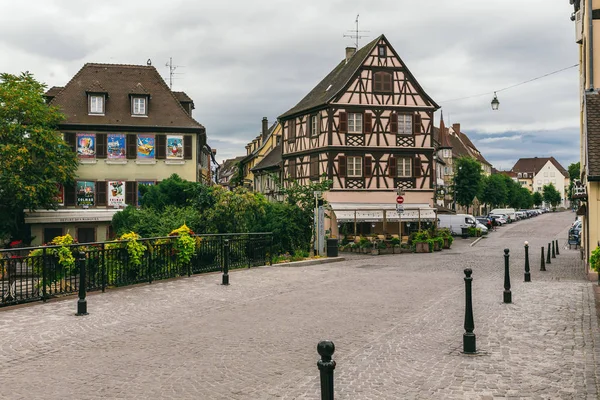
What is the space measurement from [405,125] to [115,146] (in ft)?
61.5

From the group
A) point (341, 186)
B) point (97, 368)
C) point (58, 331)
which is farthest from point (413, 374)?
point (341, 186)

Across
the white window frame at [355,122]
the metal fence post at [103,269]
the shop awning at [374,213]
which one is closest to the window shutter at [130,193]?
the shop awning at [374,213]

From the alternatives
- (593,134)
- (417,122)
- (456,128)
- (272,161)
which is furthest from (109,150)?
(456,128)

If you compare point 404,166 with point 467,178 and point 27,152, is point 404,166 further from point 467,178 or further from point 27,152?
point 467,178

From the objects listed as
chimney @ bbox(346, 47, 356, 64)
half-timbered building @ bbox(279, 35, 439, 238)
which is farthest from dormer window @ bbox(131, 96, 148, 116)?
chimney @ bbox(346, 47, 356, 64)

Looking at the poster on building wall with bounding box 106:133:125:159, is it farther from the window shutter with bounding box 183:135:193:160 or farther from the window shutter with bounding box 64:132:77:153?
the window shutter with bounding box 183:135:193:160

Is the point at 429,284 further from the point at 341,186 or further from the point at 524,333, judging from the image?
the point at 341,186

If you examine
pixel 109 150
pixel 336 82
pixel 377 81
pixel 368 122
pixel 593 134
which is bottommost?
pixel 593 134

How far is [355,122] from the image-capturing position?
40062 mm

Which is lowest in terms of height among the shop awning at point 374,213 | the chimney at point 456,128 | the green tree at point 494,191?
the shop awning at point 374,213

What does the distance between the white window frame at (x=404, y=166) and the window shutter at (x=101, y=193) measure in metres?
18.9

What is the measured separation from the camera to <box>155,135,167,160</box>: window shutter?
39.1 meters

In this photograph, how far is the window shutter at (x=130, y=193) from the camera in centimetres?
3884

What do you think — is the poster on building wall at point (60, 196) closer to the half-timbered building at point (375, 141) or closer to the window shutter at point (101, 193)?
the window shutter at point (101, 193)
